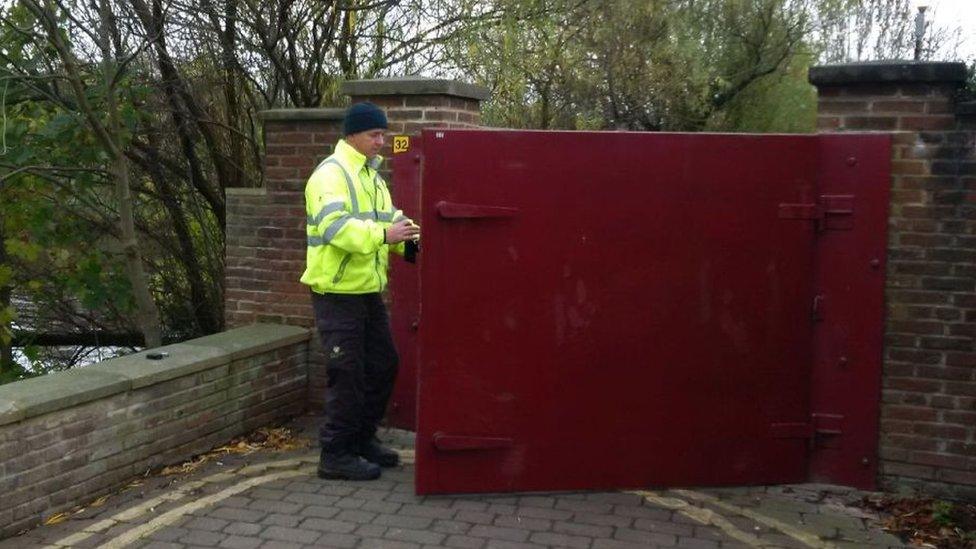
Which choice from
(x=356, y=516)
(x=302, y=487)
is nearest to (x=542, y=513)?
(x=356, y=516)

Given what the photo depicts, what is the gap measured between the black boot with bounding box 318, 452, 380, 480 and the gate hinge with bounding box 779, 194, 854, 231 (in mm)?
2622

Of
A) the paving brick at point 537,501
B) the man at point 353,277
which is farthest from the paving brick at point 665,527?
the man at point 353,277

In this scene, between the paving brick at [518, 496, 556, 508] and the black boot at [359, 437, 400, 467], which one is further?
the black boot at [359, 437, 400, 467]

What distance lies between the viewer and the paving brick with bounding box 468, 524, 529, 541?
4.90 meters

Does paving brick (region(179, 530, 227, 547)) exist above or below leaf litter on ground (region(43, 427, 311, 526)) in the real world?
below

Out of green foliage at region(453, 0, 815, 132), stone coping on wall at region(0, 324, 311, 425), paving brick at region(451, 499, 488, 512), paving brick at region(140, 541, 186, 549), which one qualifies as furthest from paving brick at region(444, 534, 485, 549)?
green foliage at region(453, 0, 815, 132)

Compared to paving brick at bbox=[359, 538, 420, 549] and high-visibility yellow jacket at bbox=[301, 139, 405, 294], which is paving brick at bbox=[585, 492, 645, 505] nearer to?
paving brick at bbox=[359, 538, 420, 549]

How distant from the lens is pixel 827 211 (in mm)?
5566

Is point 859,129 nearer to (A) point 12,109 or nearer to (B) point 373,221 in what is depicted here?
(B) point 373,221

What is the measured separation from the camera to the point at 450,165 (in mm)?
5238

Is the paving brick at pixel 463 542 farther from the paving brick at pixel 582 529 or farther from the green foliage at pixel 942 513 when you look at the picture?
the green foliage at pixel 942 513

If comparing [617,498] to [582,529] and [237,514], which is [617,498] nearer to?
[582,529]

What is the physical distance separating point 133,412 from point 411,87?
2.57m

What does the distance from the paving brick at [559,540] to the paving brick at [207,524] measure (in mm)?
1485
